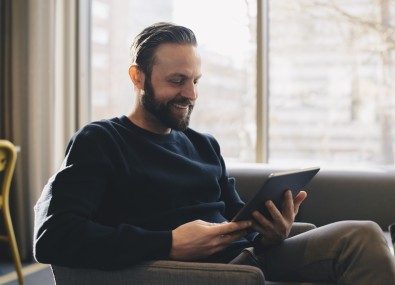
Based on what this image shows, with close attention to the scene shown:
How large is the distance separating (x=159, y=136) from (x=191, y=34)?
32cm

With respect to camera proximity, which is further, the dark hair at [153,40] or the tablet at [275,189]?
the dark hair at [153,40]

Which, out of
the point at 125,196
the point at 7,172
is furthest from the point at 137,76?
the point at 7,172

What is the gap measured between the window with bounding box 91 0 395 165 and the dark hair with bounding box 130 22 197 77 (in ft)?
5.76

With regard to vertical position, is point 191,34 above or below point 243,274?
above

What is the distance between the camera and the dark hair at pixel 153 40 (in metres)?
1.71

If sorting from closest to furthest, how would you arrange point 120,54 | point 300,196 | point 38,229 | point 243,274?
point 243,274
point 38,229
point 300,196
point 120,54

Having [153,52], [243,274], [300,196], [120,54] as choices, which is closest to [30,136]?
[120,54]

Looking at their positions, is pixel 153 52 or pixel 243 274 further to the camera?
pixel 153 52

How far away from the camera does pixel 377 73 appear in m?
3.31

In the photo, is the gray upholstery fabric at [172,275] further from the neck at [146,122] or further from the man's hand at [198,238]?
the neck at [146,122]

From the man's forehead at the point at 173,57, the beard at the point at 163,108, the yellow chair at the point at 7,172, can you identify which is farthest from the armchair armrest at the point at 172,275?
the yellow chair at the point at 7,172

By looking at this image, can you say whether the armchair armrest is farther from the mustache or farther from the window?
the window

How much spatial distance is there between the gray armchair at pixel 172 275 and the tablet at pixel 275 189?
157mm

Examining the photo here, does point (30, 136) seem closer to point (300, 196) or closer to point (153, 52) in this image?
point (153, 52)
